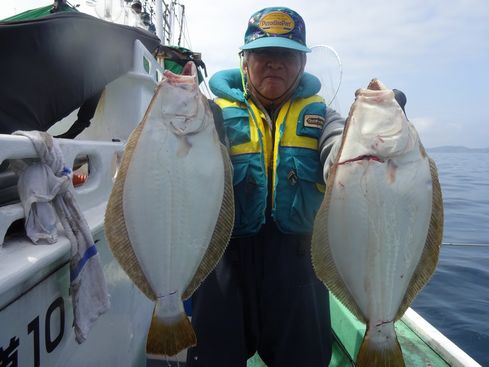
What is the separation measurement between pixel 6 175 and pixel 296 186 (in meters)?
1.45

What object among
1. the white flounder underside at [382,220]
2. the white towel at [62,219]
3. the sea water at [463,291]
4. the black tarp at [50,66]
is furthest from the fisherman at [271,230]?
the black tarp at [50,66]

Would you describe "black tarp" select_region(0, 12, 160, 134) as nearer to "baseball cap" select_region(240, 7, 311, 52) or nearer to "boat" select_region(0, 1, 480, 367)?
"boat" select_region(0, 1, 480, 367)

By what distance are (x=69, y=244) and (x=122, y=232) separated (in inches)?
10.4

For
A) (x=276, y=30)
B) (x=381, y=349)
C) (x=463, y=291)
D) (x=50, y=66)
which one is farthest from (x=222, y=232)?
(x=463, y=291)

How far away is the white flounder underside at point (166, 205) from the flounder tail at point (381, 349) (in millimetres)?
765

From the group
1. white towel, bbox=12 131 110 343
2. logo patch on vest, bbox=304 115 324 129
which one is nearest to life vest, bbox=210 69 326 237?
logo patch on vest, bbox=304 115 324 129

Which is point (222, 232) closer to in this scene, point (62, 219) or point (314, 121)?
point (62, 219)

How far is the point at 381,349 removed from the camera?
1.57m

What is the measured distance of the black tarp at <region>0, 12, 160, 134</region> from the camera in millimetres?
2084

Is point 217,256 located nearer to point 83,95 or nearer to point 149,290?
point 149,290

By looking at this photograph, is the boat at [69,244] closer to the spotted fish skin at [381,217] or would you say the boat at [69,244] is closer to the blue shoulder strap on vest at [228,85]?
the blue shoulder strap on vest at [228,85]

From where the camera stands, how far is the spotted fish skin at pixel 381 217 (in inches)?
62.5

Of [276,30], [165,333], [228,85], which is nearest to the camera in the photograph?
[165,333]

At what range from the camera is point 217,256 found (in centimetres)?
166
